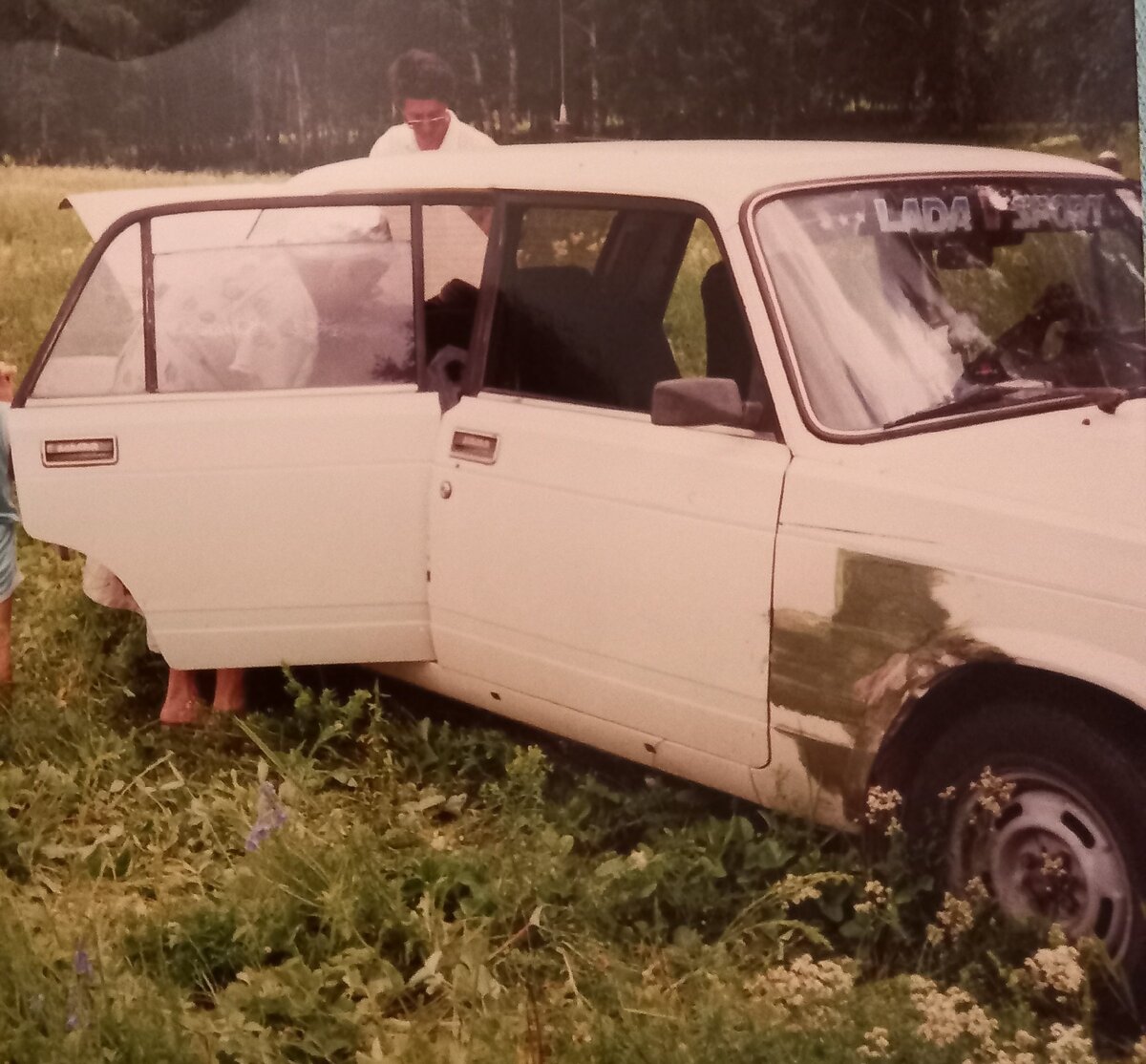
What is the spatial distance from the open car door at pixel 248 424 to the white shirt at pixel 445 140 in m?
0.21

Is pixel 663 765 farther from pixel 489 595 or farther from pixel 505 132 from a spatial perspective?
pixel 505 132

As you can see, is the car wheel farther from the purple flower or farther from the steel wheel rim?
the purple flower

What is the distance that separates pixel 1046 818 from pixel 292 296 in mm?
2161

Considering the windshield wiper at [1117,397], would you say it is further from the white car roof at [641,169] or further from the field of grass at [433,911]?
A: the field of grass at [433,911]

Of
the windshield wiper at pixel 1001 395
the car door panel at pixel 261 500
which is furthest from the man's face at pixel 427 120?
the windshield wiper at pixel 1001 395

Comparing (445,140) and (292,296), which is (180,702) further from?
(445,140)

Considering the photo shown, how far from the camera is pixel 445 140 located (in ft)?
12.1

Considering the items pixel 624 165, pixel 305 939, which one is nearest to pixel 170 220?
pixel 624 165

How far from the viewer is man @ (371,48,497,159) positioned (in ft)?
11.6

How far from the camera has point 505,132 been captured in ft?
12.1

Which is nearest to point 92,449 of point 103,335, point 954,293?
point 103,335

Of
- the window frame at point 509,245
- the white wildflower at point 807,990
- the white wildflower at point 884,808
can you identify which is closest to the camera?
the white wildflower at point 807,990

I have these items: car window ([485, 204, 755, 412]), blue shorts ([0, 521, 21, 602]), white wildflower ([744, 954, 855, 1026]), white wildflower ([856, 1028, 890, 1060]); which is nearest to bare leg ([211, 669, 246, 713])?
blue shorts ([0, 521, 21, 602])

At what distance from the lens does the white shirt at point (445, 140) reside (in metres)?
3.65
